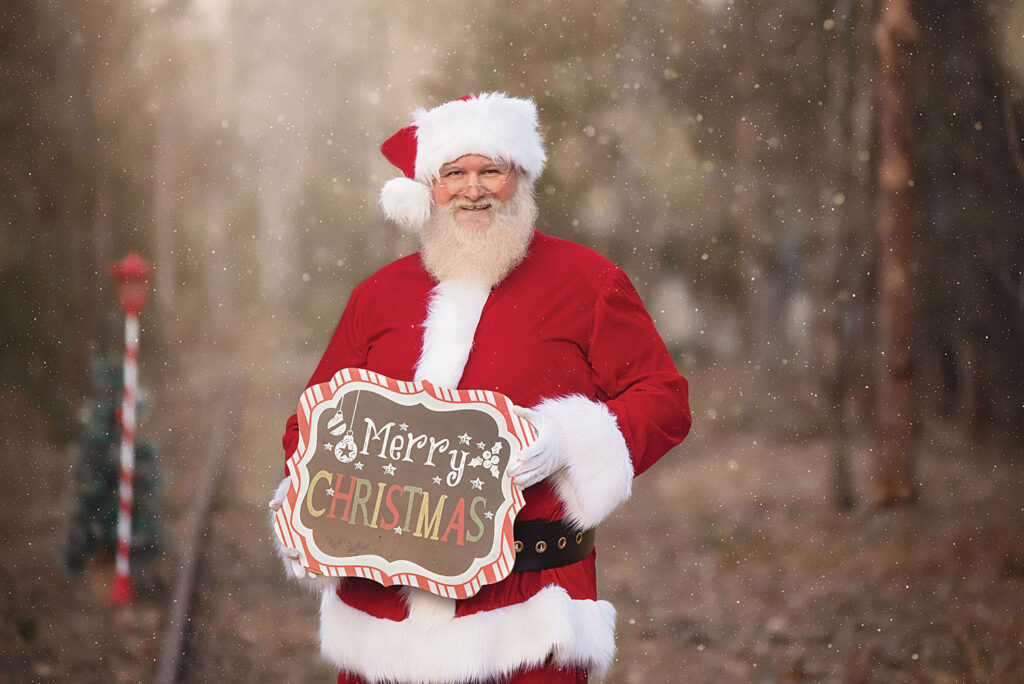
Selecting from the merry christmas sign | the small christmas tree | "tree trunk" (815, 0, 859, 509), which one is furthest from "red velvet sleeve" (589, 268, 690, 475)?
"tree trunk" (815, 0, 859, 509)

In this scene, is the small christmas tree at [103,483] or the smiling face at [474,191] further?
the small christmas tree at [103,483]

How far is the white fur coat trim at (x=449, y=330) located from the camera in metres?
2.28

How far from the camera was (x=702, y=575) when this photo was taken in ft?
16.9

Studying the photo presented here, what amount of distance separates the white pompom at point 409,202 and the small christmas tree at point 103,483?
259 centimetres

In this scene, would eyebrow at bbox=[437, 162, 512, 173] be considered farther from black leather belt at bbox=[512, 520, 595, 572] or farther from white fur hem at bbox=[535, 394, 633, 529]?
black leather belt at bbox=[512, 520, 595, 572]

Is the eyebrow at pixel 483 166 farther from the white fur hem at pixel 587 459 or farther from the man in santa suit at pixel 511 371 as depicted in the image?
the white fur hem at pixel 587 459

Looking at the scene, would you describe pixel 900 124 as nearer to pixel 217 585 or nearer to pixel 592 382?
pixel 592 382

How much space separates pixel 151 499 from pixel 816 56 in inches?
155

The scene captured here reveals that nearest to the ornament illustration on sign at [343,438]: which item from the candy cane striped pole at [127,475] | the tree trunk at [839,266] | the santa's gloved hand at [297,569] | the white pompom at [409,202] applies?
the santa's gloved hand at [297,569]

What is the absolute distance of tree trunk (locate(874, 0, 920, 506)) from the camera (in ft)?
16.3

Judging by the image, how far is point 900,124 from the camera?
16.4ft

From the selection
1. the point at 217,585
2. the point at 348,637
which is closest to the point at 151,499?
the point at 217,585

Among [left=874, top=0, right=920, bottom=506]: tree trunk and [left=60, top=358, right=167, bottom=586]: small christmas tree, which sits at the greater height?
[left=874, top=0, right=920, bottom=506]: tree trunk

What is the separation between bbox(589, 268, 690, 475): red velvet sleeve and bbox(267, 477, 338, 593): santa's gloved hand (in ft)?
2.46
